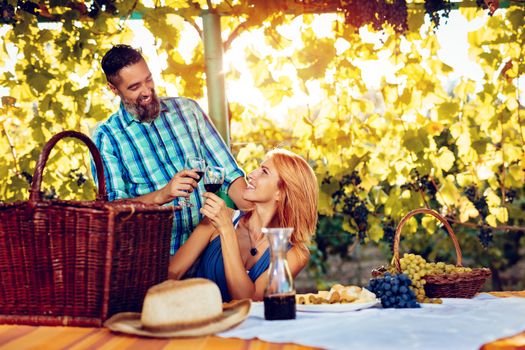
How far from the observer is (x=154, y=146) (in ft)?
11.1

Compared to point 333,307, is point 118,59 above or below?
above

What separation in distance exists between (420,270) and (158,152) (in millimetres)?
1241

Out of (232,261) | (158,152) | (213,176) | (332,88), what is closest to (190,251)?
(232,261)

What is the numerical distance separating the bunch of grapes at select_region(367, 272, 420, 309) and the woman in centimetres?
41

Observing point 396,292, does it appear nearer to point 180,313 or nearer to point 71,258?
point 180,313

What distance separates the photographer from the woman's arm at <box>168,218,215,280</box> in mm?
2912

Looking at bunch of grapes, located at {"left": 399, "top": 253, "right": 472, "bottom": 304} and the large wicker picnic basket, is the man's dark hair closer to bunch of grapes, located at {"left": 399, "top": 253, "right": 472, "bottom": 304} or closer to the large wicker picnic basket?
the large wicker picnic basket

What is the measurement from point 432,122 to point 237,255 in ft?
7.31

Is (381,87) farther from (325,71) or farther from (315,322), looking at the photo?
(315,322)

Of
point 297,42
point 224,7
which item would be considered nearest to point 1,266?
point 224,7

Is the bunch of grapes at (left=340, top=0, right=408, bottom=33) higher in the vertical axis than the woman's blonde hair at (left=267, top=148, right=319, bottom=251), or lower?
higher

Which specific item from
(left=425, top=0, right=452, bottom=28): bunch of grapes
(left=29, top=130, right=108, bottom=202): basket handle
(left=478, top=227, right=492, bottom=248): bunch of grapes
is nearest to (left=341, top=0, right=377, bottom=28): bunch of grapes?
(left=425, top=0, right=452, bottom=28): bunch of grapes

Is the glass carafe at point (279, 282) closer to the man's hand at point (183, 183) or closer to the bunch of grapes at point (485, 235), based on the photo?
the man's hand at point (183, 183)

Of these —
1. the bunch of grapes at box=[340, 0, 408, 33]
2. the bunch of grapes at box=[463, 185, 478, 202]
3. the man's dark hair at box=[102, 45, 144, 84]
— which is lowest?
the bunch of grapes at box=[463, 185, 478, 202]
